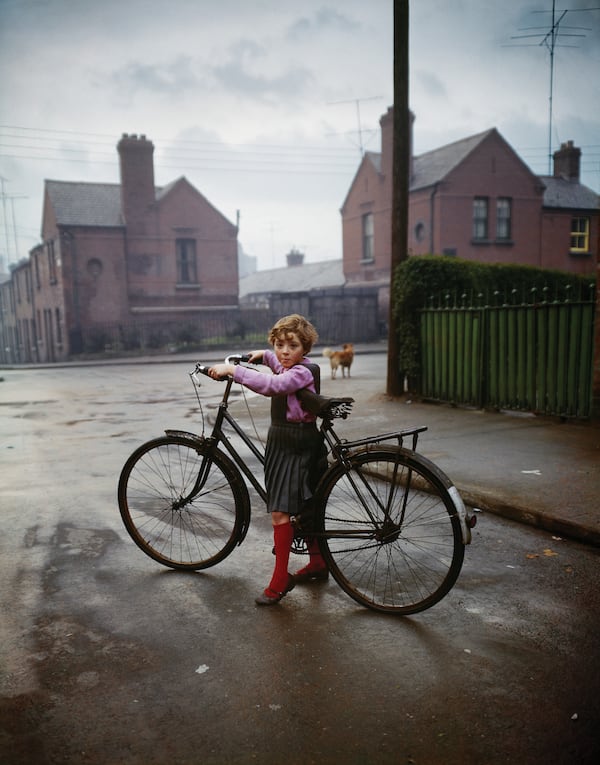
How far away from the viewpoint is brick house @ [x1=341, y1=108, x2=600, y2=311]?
32031 millimetres

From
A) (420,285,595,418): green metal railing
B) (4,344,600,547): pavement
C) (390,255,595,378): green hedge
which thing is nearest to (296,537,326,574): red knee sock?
(4,344,600,547): pavement

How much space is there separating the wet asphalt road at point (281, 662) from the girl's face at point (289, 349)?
1.38 metres

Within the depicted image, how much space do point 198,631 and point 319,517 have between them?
884mm

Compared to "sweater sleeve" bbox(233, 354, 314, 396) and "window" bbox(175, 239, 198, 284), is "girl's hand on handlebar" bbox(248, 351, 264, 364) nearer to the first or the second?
"sweater sleeve" bbox(233, 354, 314, 396)

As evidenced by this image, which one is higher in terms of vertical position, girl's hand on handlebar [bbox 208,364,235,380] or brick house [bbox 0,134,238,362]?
brick house [bbox 0,134,238,362]

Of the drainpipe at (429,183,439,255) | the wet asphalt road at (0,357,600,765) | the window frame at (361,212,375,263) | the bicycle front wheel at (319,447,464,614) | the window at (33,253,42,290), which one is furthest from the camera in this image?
the window at (33,253,42,290)

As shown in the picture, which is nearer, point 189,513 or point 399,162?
point 189,513

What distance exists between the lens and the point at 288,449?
141 inches

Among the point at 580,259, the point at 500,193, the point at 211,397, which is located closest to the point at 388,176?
the point at 500,193

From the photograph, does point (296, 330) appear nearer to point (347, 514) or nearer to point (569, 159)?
point (347, 514)

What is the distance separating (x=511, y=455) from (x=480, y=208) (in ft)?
95.1

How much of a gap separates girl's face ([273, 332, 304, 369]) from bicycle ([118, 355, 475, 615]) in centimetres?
26

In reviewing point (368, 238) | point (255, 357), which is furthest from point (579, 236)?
point (255, 357)

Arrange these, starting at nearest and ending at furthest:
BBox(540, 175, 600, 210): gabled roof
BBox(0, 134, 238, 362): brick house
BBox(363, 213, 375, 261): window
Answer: BBox(0, 134, 238, 362): brick house, BBox(540, 175, 600, 210): gabled roof, BBox(363, 213, 375, 261): window
